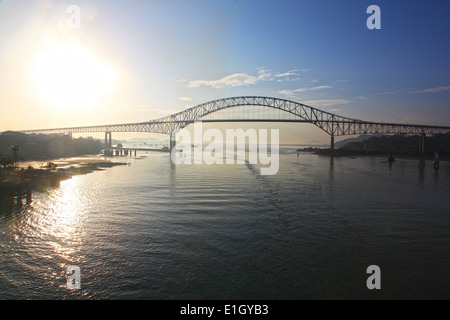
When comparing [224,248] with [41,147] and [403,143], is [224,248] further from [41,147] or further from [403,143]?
[403,143]

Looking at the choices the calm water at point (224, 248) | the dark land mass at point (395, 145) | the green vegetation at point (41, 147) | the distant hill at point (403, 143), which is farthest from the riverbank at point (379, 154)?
the green vegetation at point (41, 147)

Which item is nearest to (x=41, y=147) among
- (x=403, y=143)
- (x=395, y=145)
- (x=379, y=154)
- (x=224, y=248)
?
(x=224, y=248)

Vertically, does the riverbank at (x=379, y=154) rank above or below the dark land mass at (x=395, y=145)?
below

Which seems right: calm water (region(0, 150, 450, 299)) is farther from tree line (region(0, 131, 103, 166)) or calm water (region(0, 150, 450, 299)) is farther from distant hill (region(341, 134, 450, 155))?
distant hill (region(341, 134, 450, 155))

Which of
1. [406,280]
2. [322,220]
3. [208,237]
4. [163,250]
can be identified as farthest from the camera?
[322,220]

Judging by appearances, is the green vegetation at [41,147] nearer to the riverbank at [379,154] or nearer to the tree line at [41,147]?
the tree line at [41,147]

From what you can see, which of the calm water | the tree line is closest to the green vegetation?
the tree line
